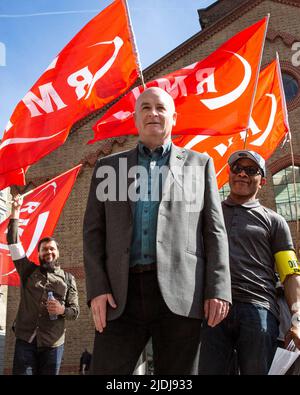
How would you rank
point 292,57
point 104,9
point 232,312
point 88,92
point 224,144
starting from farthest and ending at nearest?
point 292,57, point 224,144, point 104,9, point 88,92, point 232,312

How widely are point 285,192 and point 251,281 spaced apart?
11.5m

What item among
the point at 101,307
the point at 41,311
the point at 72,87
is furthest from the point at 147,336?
the point at 72,87

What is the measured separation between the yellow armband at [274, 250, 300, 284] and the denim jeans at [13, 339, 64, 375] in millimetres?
2691

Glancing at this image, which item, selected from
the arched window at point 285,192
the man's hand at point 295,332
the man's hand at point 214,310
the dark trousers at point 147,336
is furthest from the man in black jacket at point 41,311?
the arched window at point 285,192

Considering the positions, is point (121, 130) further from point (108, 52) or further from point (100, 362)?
point (100, 362)

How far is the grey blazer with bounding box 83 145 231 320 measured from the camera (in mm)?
2521

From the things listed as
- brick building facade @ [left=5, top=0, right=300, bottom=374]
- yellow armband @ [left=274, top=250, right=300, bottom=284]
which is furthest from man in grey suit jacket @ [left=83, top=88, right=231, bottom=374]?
brick building facade @ [left=5, top=0, right=300, bottom=374]

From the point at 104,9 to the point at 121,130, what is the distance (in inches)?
78.3

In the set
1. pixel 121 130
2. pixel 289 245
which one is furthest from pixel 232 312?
pixel 121 130

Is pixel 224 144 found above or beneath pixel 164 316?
above

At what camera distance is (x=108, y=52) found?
7.88 m

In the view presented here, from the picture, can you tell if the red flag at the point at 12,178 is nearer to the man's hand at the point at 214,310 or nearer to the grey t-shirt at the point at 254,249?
the grey t-shirt at the point at 254,249

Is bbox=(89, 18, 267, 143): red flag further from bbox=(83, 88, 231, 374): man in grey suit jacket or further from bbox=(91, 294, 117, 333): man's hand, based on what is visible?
bbox=(91, 294, 117, 333): man's hand

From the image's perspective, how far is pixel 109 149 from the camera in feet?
52.5
